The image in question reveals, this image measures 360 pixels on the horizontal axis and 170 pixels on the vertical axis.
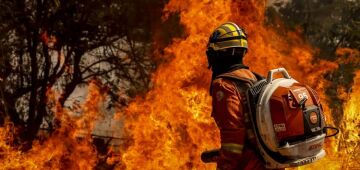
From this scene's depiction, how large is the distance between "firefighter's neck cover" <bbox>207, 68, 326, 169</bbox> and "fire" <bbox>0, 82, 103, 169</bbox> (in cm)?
673

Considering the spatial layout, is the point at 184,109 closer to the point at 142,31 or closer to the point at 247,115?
the point at 142,31

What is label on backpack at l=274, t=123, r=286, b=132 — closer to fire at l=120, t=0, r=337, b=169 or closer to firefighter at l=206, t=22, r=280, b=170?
firefighter at l=206, t=22, r=280, b=170

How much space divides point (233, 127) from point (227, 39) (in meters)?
0.67

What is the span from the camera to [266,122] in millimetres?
3027

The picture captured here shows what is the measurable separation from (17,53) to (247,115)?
26.7 ft

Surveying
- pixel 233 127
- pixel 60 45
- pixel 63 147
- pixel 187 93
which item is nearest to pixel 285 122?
pixel 233 127

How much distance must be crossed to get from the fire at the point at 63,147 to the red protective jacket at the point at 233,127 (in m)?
6.68

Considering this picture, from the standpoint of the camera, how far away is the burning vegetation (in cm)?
873

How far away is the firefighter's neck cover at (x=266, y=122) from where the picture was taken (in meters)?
3.02

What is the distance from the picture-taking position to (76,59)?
424 inches

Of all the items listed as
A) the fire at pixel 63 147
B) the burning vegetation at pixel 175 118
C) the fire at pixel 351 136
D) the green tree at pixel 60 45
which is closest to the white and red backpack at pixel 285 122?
the burning vegetation at pixel 175 118

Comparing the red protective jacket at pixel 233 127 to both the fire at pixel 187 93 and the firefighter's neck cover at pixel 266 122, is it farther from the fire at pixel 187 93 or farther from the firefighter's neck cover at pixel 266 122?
the fire at pixel 187 93

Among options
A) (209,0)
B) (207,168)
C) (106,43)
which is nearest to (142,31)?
(106,43)

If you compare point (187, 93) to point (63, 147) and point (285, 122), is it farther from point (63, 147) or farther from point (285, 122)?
point (285, 122)
